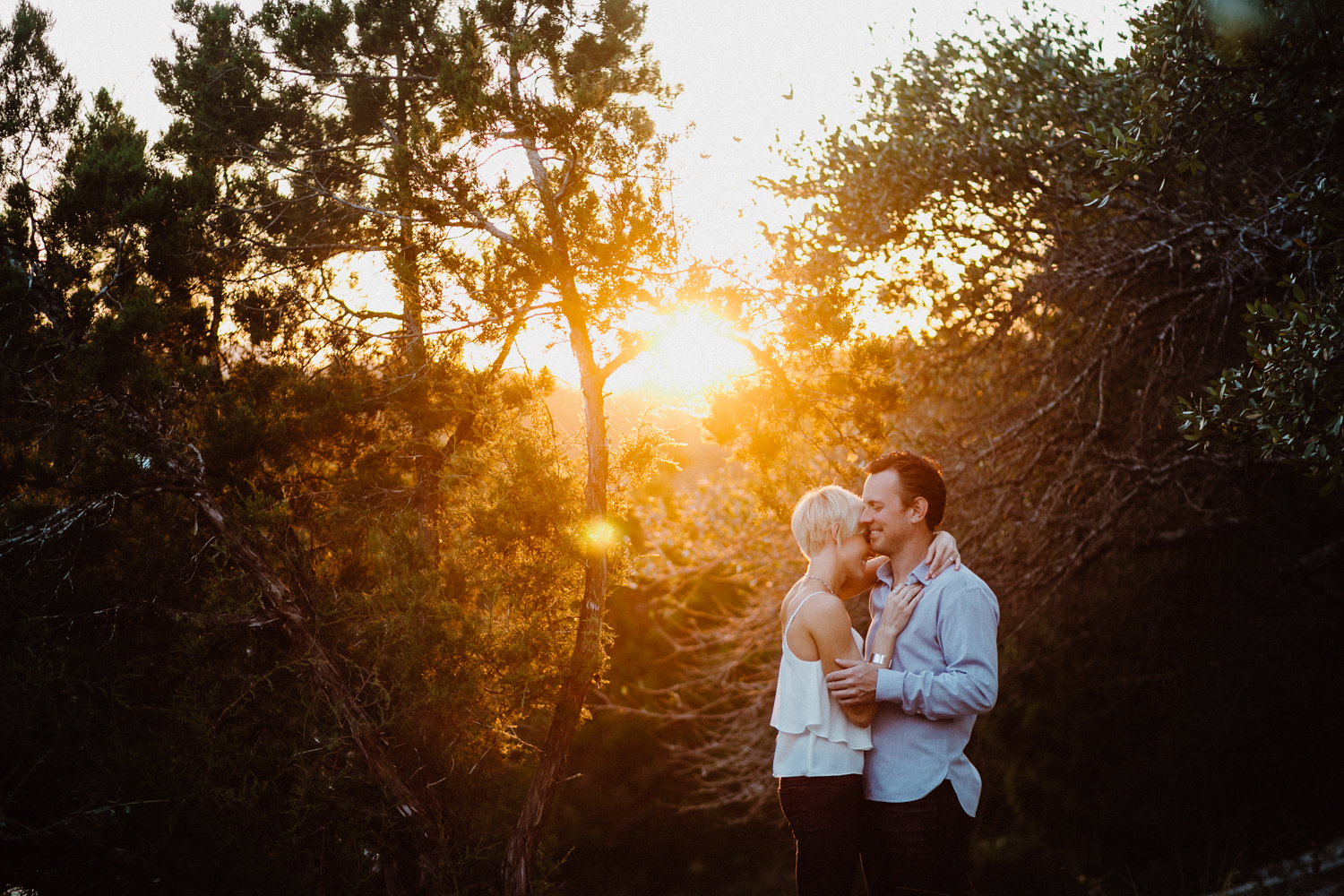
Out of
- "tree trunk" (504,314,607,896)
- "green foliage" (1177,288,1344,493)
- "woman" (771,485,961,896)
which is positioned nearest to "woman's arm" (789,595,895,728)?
"woman" (771,485,961,896)

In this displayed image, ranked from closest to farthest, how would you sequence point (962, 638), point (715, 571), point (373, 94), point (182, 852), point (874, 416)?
point (962, 638), point (182, 852), point (874, 416), point (373, 94), point (715, 571)

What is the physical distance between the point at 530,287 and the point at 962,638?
4.25 meters

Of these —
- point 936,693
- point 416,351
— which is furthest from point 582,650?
point 936,693

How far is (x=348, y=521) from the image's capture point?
22.7 ft

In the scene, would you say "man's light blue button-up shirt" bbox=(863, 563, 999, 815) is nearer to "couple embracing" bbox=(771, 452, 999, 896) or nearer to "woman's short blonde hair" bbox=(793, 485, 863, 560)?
"couple embracing" bbox=(771, 452, 999, 896)

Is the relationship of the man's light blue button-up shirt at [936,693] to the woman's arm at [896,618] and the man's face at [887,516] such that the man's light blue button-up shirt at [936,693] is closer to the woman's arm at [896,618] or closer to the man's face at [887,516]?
the woman's arm at [896,618]

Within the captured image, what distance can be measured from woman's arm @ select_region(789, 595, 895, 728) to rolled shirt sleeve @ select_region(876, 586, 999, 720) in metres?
0.17

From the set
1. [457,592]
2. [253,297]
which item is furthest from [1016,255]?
[253,297]

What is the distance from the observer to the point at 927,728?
2.55 meters

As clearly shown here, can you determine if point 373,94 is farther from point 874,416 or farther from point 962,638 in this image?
point 962,638

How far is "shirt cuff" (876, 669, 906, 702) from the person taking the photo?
2.47 meters

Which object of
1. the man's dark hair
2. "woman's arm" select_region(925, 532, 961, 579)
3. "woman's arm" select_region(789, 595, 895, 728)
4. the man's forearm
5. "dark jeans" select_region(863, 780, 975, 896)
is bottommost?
"dark jeans" select_region(863, 780, 975, 896)

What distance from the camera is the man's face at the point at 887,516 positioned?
2807mm

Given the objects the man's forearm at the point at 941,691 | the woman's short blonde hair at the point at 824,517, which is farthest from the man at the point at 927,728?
the woman's short blonde hair at the point at 824,517
